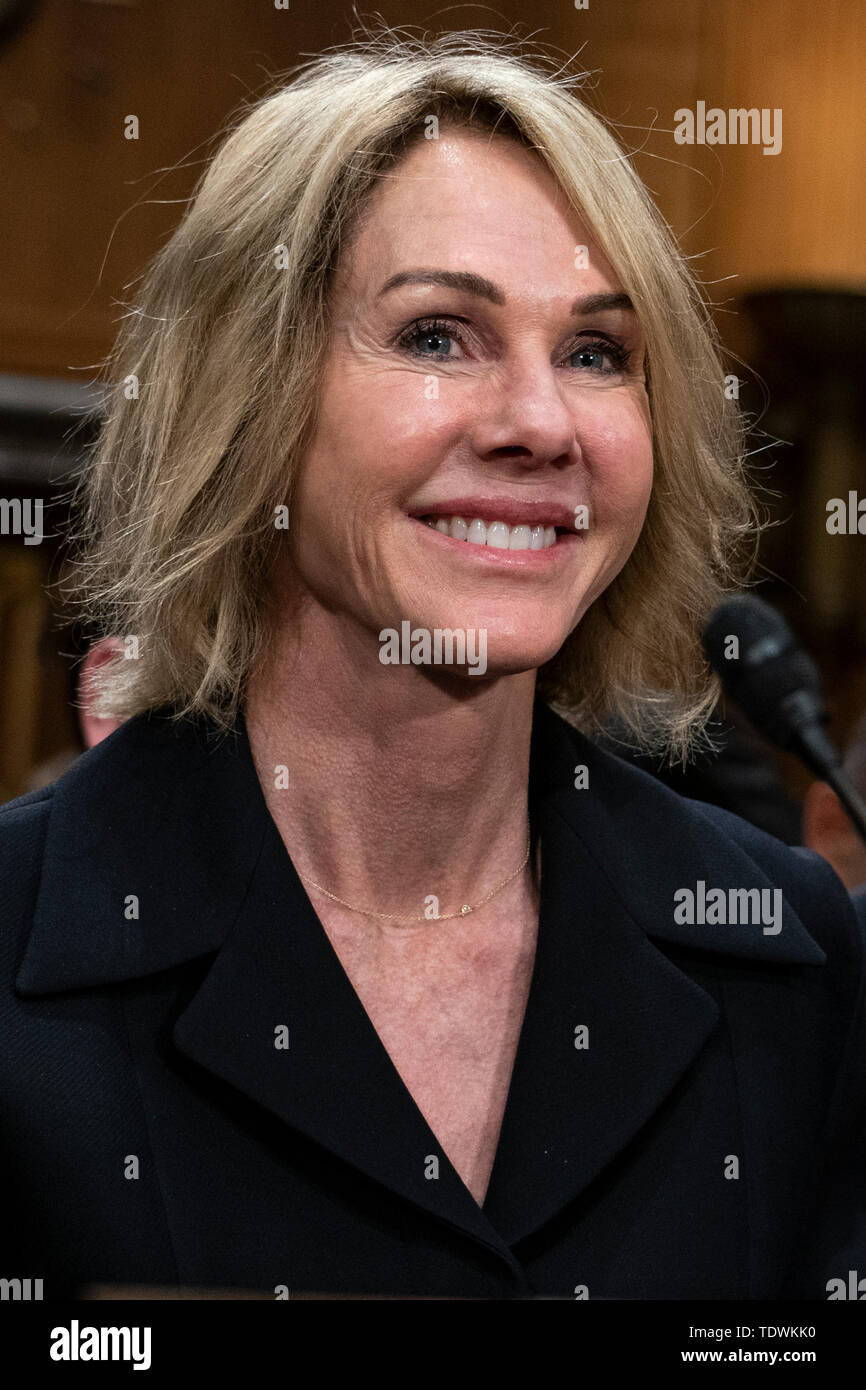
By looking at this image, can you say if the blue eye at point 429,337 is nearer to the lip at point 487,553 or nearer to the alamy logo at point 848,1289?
the lip at point 487,553

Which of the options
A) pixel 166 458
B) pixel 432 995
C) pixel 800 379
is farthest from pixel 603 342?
pixel 800 379

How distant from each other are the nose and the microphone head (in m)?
0.30

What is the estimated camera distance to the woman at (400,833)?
1.04 meters

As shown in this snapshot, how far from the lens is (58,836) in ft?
3.66

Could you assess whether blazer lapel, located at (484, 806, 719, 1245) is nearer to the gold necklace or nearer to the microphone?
the gold necklace

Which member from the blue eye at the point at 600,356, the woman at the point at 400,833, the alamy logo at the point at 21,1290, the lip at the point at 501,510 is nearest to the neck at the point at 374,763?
the woman at the point at 400,833

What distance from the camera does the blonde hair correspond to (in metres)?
1.14

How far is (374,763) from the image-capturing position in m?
1.18

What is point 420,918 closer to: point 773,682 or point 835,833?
point 773,682

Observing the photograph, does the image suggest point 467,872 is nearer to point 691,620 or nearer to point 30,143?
Result: point 691,620
